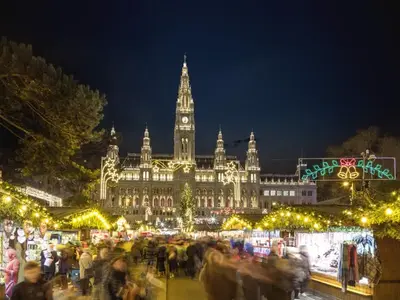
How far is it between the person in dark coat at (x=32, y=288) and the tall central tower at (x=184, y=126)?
123 m

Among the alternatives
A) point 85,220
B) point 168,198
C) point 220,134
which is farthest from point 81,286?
point 220,134

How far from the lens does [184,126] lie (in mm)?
133125

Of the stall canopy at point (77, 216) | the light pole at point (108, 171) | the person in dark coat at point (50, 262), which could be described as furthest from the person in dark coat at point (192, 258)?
the light pole at point (108, 171)

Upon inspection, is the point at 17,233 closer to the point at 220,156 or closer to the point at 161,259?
the point at 161,259

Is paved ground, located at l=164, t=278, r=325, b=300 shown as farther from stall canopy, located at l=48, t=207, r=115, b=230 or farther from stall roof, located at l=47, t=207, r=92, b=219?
stall roof, located at l=47, t=207, r=92, b=219

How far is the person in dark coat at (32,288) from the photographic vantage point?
6.34 meters

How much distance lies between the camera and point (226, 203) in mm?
125938

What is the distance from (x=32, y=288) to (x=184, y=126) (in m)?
127

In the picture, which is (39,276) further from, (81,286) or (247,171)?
(247,171)

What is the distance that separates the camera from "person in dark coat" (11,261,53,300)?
6.34 m

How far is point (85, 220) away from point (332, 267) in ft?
45.9

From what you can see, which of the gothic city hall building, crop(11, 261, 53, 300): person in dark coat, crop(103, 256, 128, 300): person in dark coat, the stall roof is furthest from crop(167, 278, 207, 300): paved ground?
the gothic city hall building

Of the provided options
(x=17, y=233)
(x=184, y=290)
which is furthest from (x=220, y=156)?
(x=17, y=233)

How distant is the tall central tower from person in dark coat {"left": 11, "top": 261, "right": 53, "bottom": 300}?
122855 mm
